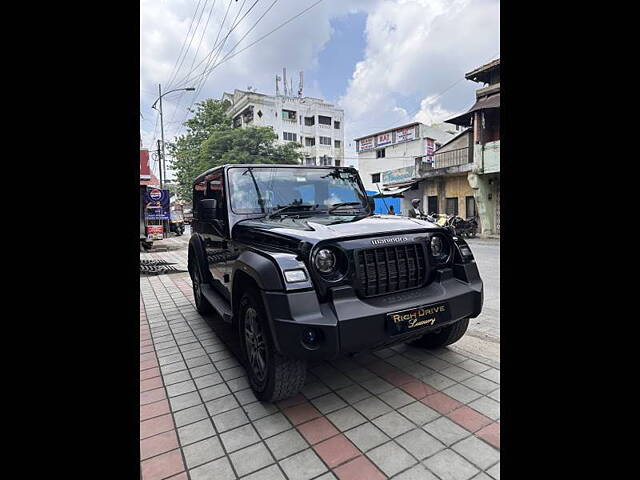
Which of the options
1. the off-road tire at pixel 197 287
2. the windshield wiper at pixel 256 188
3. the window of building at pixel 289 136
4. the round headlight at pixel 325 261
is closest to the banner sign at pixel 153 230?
the off-road tire at pixel 197 287

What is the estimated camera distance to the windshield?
12.1 feet

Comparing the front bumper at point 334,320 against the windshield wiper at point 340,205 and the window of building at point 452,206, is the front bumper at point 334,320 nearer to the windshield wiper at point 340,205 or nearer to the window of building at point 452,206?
the windshield wiper at point 340,205

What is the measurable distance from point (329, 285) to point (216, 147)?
22340mm

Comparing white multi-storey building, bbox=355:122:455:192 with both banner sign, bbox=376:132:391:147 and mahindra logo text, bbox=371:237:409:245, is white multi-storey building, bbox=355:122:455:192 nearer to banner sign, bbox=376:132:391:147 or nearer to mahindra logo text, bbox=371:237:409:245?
banner sign, bbox=376:132:391:147

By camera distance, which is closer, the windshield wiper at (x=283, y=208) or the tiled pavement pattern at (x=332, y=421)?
the tiled pavement pattern at (x=332, y=421)

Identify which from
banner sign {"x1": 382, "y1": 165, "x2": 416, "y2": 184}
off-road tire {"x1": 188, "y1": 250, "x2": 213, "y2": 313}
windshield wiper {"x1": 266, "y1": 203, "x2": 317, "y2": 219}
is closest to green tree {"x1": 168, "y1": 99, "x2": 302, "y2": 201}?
banner sign {"x1": 382, "y1": 165, "x2": 416, "y2": 184}

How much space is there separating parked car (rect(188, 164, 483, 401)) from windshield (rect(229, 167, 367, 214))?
0.03 metres

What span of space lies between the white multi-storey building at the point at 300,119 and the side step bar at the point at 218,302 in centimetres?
3120

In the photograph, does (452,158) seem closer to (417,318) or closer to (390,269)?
(390,269)

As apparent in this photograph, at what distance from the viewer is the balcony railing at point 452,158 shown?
18.5 m
